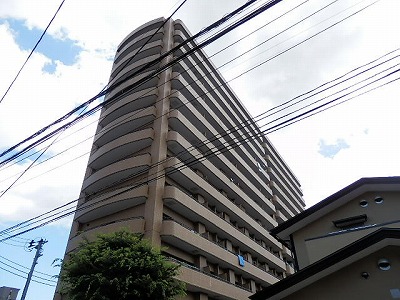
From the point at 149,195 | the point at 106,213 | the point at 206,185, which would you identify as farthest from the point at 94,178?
the point at 206,185

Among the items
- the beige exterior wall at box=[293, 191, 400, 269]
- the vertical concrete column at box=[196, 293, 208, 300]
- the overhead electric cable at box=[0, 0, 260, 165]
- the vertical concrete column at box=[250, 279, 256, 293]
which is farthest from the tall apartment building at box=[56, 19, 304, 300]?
the overhead electric cable at box=[0, 0, 260, 165]

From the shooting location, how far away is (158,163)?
20.5 metres

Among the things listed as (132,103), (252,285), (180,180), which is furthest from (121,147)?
(252,285)

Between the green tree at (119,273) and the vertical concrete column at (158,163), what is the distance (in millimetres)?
4562

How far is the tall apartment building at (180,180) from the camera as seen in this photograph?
21.0 metres

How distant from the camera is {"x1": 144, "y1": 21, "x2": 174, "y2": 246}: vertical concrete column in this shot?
1931 cm

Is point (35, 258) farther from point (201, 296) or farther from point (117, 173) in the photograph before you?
point (201, 296)

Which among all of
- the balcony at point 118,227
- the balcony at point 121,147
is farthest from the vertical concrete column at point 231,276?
the balcony at point 121,147

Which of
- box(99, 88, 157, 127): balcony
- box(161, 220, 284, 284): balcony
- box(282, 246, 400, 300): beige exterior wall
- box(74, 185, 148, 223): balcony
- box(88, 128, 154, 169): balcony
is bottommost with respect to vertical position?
box(282, 246, 400, 300): beige exterior wall

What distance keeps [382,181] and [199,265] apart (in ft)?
44.2

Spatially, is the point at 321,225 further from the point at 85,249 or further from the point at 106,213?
the point at 106,213

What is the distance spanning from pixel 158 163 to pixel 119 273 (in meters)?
10.3

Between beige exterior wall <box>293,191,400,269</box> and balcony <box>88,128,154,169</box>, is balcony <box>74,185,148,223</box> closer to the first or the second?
balcony <box>88,128,154,169</box>

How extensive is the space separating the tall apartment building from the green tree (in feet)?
13.8
